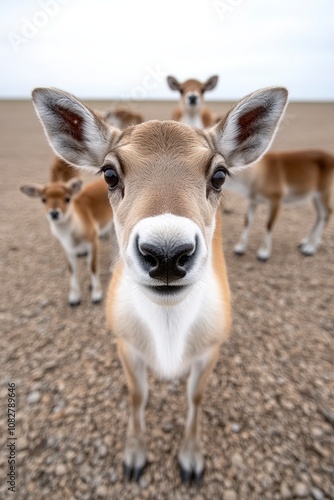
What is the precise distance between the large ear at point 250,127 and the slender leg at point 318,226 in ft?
13.1

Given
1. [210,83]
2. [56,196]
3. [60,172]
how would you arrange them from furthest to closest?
1. [210,83]
2. [60,172]
3. [56,196]

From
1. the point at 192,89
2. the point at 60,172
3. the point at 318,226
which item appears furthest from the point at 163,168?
the point at 192,89

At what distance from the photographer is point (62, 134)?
2336 millimetres

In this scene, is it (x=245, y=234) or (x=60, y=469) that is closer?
(x=60, y=469)

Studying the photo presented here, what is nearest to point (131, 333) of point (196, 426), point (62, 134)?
point (196, 426)

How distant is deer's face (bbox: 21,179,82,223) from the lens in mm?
4371

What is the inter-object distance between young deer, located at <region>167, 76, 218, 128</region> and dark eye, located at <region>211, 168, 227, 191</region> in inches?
236

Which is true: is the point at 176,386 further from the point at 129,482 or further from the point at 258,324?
the point at 258,324

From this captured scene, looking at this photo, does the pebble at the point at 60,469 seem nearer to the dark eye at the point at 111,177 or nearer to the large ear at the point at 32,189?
the dark eye at the point at 111,177

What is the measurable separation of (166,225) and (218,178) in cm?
81

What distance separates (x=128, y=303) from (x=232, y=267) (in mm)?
3392

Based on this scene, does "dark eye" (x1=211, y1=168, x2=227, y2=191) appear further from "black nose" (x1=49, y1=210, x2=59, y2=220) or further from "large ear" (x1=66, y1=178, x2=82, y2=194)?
"large ear" (x1=66, y1=178, x2=82, y2=194)

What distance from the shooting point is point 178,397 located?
312 cm

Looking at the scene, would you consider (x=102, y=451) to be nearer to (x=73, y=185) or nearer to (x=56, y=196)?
(x=56, y=196)
